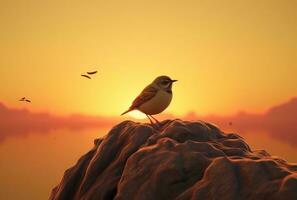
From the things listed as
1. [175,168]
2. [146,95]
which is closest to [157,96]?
[146,95]

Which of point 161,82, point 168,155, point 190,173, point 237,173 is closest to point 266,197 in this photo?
point 237,173

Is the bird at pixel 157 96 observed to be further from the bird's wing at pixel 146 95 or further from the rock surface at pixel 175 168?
the rock surface at pixel 175 168

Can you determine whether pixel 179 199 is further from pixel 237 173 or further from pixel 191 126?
pixel 191 126

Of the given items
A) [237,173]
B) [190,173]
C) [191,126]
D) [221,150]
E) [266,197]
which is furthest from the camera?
[191,126]

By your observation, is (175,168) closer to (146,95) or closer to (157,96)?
(157,96)

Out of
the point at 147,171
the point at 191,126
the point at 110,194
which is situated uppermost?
the point at 191,126

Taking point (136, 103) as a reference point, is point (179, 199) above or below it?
below
